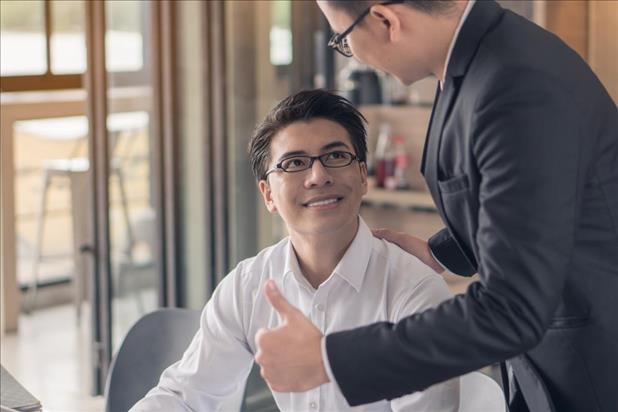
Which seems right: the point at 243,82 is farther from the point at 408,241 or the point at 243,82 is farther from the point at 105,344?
the point at 408,241

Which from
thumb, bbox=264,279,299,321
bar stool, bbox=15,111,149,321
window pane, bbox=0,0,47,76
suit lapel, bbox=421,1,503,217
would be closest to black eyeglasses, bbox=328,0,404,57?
suit lapel, bbox=421,1,503,217

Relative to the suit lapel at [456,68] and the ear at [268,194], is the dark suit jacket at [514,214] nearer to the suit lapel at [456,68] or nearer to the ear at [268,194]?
the suit lapel at [456,68]

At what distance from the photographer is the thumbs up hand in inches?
Answer: 44.4

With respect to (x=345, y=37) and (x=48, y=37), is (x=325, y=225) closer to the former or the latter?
(x=345, y=37)

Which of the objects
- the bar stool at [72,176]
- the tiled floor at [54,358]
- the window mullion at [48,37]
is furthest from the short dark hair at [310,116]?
the bar stool at [72,176]

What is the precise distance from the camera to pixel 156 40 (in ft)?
10.8

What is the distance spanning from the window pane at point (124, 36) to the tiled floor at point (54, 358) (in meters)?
1.21

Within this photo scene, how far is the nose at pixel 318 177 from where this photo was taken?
1.64m

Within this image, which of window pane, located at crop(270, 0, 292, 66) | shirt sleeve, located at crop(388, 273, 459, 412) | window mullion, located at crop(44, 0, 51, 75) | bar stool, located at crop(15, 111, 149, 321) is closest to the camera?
shirt sleeve, located at crop(388, 273, 459, 412)

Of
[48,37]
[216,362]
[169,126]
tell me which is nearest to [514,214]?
[216,362]

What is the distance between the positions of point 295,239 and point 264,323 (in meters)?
0.15

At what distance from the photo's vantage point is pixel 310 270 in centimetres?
172

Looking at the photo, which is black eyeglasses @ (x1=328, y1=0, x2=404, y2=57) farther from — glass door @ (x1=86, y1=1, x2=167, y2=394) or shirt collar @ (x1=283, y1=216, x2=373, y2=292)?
glass door @ (x1=86, y1=1, x2=167, y2=394)

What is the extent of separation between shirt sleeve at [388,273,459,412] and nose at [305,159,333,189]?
22cm
